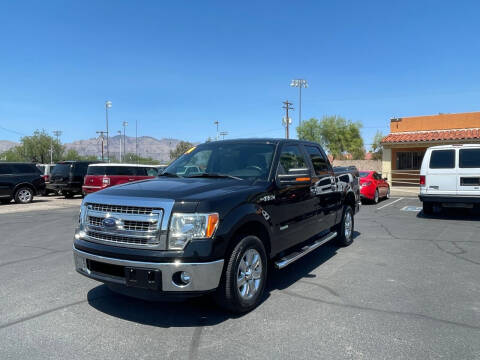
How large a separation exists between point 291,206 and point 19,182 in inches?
614

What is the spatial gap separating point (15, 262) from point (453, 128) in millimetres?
24939

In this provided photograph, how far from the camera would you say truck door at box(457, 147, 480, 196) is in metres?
9.89

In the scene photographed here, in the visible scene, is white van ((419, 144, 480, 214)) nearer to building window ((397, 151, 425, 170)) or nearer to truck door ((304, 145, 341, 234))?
truck door ((304, 145, 341, 234))

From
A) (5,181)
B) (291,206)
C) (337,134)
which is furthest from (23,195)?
(337,134)

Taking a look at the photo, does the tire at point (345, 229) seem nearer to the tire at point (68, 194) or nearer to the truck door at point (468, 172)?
the truck door at point (468, 172)

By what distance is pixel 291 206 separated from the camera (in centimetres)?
473

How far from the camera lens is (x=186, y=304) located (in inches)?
164

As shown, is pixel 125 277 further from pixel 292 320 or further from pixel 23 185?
pixel 23 185

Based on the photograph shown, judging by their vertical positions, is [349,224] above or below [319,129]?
below

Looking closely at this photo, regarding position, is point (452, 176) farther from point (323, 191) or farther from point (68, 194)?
point (68, 194)

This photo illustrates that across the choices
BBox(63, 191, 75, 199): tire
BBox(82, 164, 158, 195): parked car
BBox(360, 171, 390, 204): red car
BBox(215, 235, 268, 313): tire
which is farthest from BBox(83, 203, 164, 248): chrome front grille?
BBox(63, 191, 75, 199): tire

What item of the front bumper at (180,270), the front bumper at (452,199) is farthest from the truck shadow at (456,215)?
the front bumper at (180,270)

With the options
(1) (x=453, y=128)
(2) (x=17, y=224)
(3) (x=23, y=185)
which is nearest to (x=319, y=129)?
(1) (x=453, y=128)

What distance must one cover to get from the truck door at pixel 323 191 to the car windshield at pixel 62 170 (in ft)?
51.1
